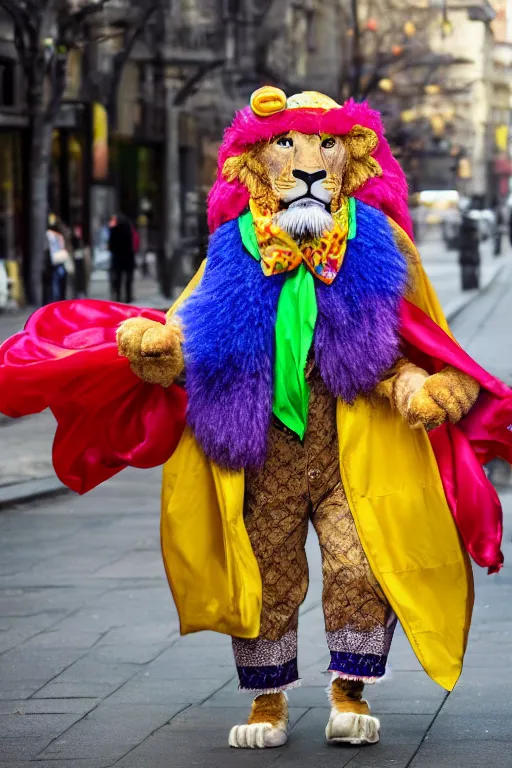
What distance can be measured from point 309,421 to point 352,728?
2.90 feet

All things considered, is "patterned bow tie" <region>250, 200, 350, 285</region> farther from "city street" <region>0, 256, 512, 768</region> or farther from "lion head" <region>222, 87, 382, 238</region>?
"city street" <region>0, 256, 512, 768</region>

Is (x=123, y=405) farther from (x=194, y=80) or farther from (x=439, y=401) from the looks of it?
(x=194, y=80)

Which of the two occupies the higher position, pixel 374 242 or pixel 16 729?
pixel 374 242

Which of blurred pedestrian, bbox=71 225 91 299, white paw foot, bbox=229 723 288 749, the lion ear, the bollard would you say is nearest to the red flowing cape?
the lion ear

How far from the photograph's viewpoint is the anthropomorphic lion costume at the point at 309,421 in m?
4.57

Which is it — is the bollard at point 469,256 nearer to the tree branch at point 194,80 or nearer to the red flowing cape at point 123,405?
the tree branch at point 194,80

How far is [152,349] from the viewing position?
454cm

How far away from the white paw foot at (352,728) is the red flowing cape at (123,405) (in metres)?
0.56

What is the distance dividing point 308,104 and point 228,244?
49 centimetres

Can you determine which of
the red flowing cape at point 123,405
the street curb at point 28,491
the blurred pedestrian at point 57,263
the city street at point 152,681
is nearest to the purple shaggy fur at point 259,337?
the red flowing cape at point 123,405

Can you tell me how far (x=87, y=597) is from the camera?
22.4ft

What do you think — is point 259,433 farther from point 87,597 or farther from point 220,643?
point 87,597

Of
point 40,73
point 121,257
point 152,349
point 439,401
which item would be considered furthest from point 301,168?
point 121,257

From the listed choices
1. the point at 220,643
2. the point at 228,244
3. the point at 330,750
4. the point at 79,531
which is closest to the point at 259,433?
the point at 228,244
